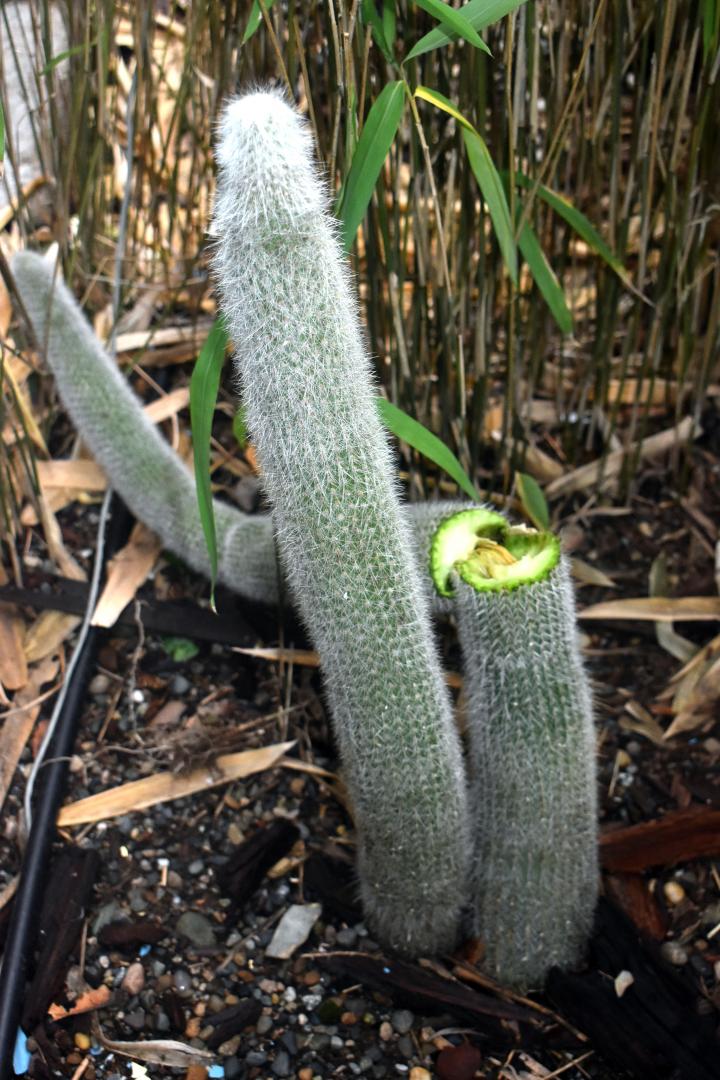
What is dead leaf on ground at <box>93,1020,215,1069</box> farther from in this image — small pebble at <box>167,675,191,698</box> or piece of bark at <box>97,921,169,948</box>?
small pebble at <box>167,675,191,698</box>

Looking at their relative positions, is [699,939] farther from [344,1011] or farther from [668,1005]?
[344,1011]

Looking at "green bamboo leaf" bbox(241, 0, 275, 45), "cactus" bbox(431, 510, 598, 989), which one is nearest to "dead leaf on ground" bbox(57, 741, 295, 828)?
"cactus" bbox(431, 510, 598, 989)

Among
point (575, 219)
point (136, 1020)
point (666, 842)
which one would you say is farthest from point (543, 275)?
point (136, 1020)

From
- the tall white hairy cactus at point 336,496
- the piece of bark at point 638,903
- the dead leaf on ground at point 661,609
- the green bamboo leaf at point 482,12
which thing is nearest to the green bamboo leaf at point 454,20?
the green bamboo leaf at point 482,12

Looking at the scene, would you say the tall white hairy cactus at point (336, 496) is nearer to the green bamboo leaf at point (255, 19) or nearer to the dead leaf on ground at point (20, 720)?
the green bamboo leaf at point (255, 19)

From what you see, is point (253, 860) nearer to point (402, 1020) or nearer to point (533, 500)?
point (402, 1020)

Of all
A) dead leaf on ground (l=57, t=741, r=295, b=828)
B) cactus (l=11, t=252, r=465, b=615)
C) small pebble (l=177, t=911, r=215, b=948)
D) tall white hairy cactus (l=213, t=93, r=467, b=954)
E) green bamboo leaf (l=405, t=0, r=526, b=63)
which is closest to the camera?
tall white hairy cactus (l=213, t=93, r=467, b=954)
